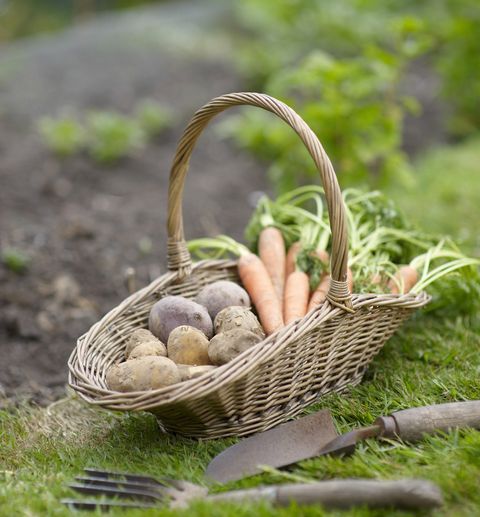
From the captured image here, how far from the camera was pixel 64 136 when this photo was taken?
5.16 m

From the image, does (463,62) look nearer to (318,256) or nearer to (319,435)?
(318,256)

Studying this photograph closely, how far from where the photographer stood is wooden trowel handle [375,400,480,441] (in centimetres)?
200

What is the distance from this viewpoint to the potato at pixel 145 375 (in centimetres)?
196

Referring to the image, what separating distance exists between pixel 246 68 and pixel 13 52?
2.51 meters

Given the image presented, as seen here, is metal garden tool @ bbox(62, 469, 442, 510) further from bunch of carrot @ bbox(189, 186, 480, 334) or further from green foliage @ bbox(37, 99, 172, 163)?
green foliage @ bbox(37, 99, 172, 163)

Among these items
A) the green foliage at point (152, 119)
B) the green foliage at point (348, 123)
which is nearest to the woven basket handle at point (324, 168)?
the green foliage at point (348, 123)

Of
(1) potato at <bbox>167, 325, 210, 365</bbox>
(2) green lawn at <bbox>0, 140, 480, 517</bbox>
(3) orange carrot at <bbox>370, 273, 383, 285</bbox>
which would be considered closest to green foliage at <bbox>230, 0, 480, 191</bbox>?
(2) green lawn at <bbox>0, 140, 480, 517</bbox>

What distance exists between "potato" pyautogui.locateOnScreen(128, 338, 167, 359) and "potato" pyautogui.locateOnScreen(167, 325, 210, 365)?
0.08ft

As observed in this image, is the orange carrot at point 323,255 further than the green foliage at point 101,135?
No

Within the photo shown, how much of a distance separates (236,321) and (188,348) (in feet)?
0.58

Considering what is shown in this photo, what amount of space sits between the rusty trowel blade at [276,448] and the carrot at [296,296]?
0.41m

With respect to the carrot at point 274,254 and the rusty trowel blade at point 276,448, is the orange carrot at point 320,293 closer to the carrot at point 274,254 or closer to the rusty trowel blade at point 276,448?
the carrot at point 274,254

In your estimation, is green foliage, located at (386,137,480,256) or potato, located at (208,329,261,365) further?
green foliage, located at (386,137,480,256)

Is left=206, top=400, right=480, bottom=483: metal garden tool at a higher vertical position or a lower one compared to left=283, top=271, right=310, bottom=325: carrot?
lower
